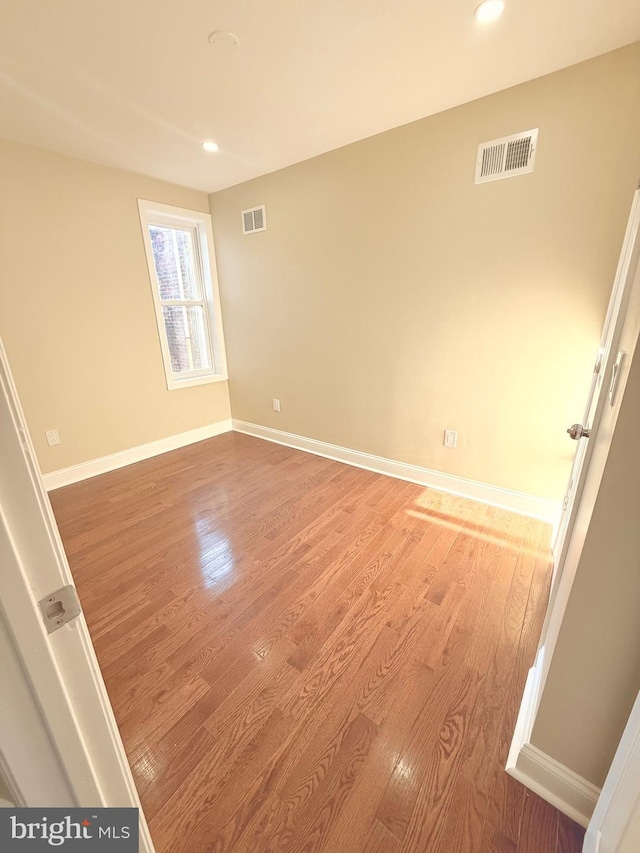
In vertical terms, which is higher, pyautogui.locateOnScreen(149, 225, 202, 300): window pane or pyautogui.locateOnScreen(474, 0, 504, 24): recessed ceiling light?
pyautogui.locateOnScreen(474, 0, 504, 24): recessed ceiling light

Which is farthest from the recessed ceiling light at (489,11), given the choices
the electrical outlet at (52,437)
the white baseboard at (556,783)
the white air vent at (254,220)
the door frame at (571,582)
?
the electrical outlet at (52,437)

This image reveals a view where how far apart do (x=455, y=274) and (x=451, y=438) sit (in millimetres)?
1116

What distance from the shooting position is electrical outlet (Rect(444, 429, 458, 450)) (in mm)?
2465

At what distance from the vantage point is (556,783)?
923 millimetres

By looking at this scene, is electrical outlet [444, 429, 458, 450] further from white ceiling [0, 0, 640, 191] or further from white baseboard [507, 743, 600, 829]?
white ceiling [0, 0, 640, 191]

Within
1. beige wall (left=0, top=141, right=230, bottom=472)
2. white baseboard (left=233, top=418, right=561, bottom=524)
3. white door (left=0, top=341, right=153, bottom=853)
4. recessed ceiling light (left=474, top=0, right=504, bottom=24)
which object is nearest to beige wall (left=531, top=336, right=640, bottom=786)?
white door (left=0, top=341, right=153, bottom=853)

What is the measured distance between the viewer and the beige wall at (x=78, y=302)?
2.35 m

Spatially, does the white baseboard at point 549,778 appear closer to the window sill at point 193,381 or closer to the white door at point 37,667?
the white door at point 37,667

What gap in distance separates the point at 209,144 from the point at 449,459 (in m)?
2.80

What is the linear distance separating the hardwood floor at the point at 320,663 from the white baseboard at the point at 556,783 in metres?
0.03

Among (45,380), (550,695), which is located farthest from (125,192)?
(550,695)

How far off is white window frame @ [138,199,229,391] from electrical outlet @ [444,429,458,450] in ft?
8.08

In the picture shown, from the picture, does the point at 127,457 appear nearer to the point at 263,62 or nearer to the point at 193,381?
the point at 193,381

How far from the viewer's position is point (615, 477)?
0.70 metres
